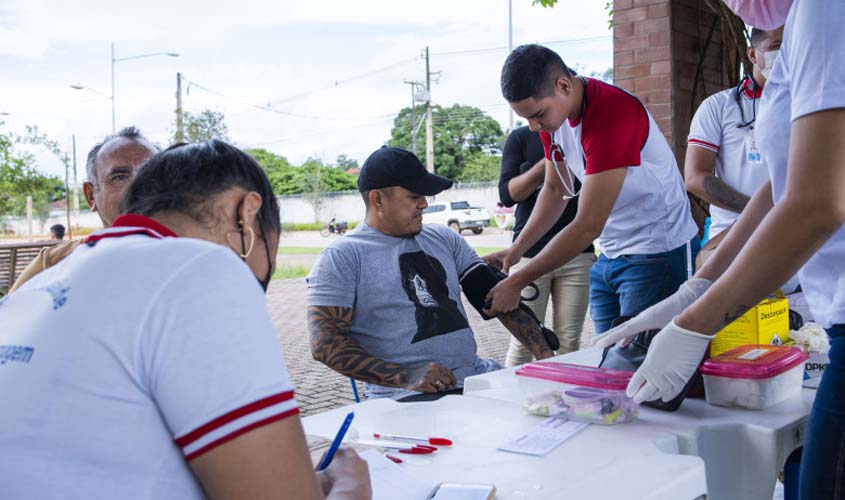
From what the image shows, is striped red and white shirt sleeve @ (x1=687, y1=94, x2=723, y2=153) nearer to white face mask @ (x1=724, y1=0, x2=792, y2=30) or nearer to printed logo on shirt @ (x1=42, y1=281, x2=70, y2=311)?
white face mask @ (x1=724, y1=0, x2=792, y2=30)

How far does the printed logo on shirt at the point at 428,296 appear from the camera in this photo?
272 centimetres

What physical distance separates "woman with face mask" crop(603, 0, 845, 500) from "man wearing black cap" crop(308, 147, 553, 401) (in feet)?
3.46

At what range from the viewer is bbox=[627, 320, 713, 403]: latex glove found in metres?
1.53

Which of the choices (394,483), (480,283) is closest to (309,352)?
(480,283)

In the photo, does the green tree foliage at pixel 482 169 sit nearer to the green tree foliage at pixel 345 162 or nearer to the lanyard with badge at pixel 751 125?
the green tree foliage at pixel 345 162

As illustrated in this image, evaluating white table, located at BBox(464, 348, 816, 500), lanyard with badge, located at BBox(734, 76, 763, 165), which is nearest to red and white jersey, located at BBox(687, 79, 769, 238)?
lanyard with badge, located at BBox(734, 76, 763, 165)

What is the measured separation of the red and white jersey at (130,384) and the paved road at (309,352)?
4.19 m


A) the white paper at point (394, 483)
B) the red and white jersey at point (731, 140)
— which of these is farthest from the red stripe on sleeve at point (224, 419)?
the red and white jersey at point (731, 140)

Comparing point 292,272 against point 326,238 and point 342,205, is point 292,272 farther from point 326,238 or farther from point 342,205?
point 342,205

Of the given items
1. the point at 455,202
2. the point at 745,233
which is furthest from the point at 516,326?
the point at 455,202

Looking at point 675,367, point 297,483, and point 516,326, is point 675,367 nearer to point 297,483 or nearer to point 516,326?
point 297,483

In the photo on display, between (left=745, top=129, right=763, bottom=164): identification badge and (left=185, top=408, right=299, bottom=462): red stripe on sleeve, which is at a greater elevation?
(left=745, top=129, right=763, bottom=164): identification badge

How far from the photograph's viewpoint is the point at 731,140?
352 cm

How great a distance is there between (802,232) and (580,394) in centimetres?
60
